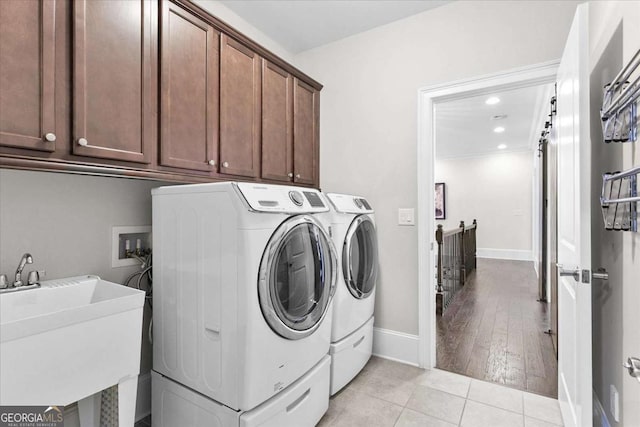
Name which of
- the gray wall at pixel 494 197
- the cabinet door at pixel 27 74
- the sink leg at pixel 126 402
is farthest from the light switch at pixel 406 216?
the gray wall at pixel 494 197

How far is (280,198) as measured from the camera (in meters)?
1.51

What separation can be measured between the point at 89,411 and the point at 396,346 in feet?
6.50

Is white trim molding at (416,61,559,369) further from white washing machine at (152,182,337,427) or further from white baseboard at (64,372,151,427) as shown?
white baseboard at (64,372,151,427)

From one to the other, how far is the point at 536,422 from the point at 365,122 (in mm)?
2310

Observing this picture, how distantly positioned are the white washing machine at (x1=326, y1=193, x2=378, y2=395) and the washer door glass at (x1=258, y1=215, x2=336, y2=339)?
258 millimetres

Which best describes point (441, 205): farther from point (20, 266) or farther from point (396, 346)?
point (20, 266)

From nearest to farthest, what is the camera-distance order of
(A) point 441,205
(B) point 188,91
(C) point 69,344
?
(C) point 69,344, (B) point 188,91, (A) point 441,205

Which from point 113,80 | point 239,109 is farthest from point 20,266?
point 239,109

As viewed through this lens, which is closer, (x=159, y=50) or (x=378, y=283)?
(x=159, y=50)

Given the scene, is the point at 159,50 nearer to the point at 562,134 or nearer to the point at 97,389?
the point at 97,389

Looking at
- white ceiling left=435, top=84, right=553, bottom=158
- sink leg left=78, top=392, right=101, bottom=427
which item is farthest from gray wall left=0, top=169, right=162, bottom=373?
white ceiling left=435, top=84, right=553, bottom=158

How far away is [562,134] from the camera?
177 cm

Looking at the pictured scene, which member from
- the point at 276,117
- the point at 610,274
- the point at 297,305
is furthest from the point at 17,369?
the point at 610,274

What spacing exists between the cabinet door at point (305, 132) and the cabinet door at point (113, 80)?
1.24 meters
